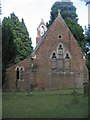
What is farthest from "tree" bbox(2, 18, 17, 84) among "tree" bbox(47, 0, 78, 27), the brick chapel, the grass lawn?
"tree" bbox(47, 0, 78, 27)

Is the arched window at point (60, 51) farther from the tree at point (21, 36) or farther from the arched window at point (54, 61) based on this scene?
the tree at point (21, 36)

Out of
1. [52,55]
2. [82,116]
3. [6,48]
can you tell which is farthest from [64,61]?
[82,116]

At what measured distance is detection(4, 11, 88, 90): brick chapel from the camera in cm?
4241

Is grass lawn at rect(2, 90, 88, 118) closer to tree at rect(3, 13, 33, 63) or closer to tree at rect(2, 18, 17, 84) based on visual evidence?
tree at rect(2, 18, 17, 84)

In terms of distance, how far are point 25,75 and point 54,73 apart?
3538 millimetres

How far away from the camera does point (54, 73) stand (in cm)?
4319

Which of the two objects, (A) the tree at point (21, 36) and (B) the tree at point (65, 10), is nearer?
(A) the tree at point (21, 36)

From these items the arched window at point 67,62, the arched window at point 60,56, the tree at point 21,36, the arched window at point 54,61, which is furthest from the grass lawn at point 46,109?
the tree at point 21,36

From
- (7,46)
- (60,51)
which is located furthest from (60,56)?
(7,46)

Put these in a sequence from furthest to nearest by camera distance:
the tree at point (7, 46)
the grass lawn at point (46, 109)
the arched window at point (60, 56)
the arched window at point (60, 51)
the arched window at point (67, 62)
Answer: the arched window at point (60, 51), the arched window at point (60, 56), the arched window at point (67, 62), the tree at point (7, 46), the grass lawn at point (46, 109)

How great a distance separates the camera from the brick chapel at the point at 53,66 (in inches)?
1670

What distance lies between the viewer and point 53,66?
44.2 m

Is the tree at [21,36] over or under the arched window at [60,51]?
over

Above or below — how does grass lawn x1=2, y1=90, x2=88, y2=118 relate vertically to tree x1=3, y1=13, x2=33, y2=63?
below
